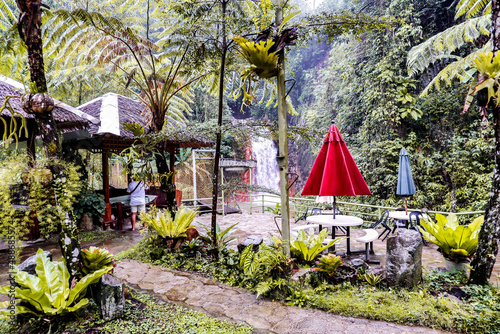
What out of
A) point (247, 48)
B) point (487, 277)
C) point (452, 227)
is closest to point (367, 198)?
point (452, 227)

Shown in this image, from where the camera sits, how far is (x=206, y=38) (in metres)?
4.41

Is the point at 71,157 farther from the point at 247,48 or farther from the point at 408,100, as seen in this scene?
the point at 408,100

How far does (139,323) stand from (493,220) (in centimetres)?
408

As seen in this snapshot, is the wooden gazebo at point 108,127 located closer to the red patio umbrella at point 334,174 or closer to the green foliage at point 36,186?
the red patio umbrella at point 334,174

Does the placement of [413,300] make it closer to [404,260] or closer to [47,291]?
A: [404,260]

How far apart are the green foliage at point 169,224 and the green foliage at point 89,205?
2987 millimetres

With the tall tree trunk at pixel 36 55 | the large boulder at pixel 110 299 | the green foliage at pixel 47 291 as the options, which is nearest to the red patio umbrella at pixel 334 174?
the large boulder at pixel 110 299

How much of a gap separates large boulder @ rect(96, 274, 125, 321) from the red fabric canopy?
3042mm

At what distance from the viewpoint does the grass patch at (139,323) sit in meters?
2.60

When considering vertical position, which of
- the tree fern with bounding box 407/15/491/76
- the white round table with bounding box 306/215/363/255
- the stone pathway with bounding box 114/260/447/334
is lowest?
the stone pathway with bounding box 114/260/447/334

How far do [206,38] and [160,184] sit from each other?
2638 mm

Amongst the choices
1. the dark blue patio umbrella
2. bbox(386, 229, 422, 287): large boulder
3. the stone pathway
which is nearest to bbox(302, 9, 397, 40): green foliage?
bbox(386, 229, 422, 287): large boulder

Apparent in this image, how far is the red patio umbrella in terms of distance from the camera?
4402mm

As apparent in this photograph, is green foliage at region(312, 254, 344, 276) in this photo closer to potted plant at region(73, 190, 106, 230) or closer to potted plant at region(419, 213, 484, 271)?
potted plant at region(419, 213, 484, 271)
